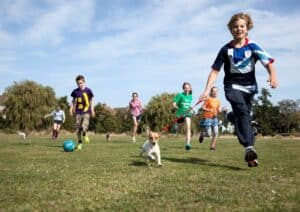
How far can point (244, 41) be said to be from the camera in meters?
7.53

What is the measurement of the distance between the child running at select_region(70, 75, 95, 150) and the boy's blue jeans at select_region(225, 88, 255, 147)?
6.63 meters

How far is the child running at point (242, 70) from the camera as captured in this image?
24.0 ft

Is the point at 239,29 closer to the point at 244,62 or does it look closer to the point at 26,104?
the point at 244,62

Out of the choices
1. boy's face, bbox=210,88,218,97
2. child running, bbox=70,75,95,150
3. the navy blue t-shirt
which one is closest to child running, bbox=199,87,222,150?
boy's face, bbox=210,88,218,97

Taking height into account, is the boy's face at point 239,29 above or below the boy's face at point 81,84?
above

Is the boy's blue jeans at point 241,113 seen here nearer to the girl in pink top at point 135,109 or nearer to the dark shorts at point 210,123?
the dark shorts at point 210,123

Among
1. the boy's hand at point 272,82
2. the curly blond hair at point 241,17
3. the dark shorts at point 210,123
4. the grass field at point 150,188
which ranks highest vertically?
the curly blond hair at point 241,17

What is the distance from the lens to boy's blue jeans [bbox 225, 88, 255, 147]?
724 cm

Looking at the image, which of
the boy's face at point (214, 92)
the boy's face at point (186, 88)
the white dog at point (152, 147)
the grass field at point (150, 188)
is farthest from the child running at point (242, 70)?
the boy's face at point (214, 92)

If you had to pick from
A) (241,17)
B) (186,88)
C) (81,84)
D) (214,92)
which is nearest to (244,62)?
(241,17)

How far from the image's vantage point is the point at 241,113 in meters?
7.36

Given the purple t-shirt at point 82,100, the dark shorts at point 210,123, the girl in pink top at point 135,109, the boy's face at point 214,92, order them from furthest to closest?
the girl in pink top at point 135,109 → the boy's face at point 214,92 → the dark shorts at point 210,123 → the purple t-shirt at point 82,100

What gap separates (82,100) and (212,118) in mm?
4486

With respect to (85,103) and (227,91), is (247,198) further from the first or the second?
(85,103)
